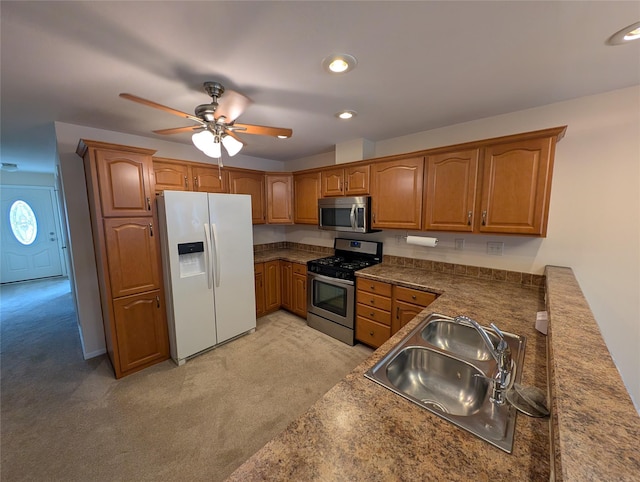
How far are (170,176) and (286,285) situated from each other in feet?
6.72

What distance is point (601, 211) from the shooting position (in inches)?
73.9

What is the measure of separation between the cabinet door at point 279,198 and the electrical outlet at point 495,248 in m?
2.54

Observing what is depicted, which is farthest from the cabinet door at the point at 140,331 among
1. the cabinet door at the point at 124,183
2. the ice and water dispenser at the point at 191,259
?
the cabinet door at the point at 124,183

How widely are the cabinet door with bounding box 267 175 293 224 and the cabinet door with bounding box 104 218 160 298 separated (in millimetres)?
1595

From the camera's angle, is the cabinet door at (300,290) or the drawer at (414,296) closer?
the drawer at (414,296)

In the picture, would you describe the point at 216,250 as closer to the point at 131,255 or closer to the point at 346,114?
the point at 131,255

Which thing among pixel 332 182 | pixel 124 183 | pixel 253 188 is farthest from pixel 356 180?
pixel 124 183

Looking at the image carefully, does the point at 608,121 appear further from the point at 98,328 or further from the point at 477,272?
the point at 98,328

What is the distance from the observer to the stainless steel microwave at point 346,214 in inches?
112

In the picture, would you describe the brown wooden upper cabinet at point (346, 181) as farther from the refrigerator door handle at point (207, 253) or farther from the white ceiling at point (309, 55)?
the refrigerator door handle at point (207, 253)

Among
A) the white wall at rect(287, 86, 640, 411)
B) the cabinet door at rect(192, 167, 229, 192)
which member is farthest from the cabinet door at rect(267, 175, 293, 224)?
the white wall at rect(287, 86, 640, 411)

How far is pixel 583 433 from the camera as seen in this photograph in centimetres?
59

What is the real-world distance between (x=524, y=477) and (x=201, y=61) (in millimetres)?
2186

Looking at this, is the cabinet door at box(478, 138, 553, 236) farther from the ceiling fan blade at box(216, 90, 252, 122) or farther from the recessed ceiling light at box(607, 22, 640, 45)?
the ceiling fan blade at box(216, 90, 252, 122)
